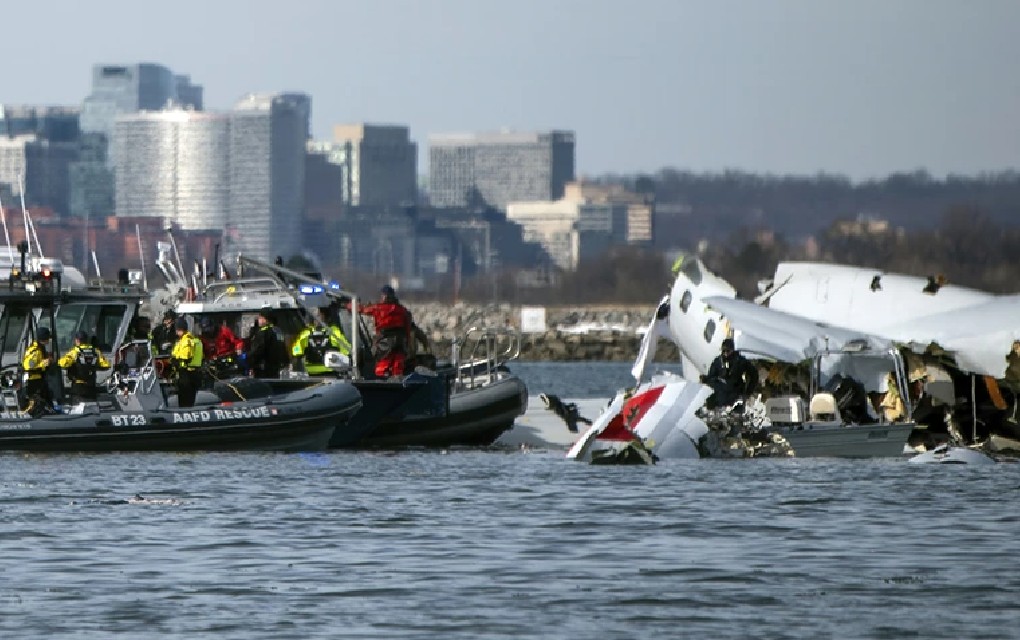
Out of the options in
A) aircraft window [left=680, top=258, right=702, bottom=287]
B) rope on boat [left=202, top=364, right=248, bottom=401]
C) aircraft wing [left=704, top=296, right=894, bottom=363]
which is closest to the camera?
rope on boat [left=202, top=364, right=248, bottom=401]

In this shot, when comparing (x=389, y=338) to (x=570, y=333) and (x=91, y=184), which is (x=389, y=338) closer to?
(x=570, y=333)

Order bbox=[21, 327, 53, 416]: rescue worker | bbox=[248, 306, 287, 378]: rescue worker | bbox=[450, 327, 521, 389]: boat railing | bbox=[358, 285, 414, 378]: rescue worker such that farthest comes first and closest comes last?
bbox=[450, 327, 521, 389]: boat railing < bbox=[358, 285, 414, 378]: rescue worker < bbox=[248, 306, 287, 378]: rescue worker < bbox=[21, 327, 53, 416]: rescue worker

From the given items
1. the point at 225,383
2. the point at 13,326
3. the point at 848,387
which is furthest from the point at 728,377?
the point at 13,326

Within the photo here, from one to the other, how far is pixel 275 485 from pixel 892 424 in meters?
7.20

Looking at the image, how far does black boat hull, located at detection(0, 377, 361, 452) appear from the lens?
2466cm

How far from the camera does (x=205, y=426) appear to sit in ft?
83.4

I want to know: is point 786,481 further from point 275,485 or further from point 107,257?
point 107,257

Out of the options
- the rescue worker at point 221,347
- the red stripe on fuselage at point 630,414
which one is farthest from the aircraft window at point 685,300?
the rescue worker at point 221,347

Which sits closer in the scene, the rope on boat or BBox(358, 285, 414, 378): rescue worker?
the rope on boat

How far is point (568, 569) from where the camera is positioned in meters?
16.4

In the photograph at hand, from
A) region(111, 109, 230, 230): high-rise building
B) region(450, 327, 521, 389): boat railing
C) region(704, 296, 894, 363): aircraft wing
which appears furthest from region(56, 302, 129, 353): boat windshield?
region(111, 109, 230, 230): high-rise building

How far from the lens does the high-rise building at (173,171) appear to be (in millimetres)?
158000

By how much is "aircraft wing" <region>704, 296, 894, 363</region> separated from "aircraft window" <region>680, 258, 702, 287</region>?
→ 13.2 feet

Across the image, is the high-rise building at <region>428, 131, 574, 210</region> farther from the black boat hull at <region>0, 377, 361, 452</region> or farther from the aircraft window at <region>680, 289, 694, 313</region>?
the black boat hull at <region>0, 377, 361, 452</region>
